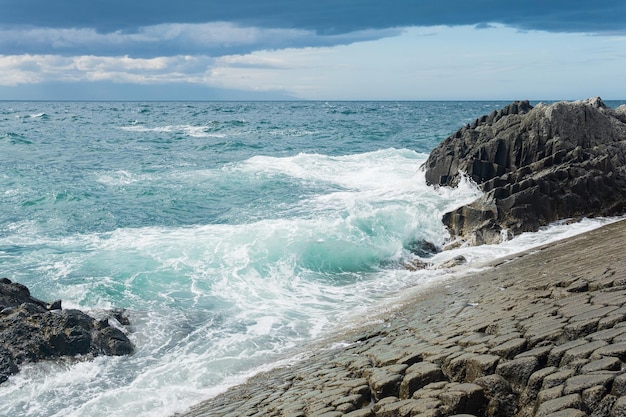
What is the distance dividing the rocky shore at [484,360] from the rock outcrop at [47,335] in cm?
308

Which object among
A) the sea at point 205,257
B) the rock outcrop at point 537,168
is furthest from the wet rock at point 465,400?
the rock outcrop at point 537,168

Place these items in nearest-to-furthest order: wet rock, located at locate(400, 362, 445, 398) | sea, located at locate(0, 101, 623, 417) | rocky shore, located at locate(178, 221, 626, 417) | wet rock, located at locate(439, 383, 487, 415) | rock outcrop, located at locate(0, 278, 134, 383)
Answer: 1. rocky shore, located at locate(178, 221, 626, 417)
2. wet rock, located at locate(439, 383, 487, 415)
3. wet rock, located at locate(400, 362, 445, 398)
4. sea, located at locate(0, 101, 623, 417)
5. rock outcrop, located at locate(0, 278, 134, 383)

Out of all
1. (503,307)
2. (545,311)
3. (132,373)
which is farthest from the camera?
(132,373)

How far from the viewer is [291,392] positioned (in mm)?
7383

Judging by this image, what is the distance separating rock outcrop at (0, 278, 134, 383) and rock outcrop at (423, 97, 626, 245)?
386 inches

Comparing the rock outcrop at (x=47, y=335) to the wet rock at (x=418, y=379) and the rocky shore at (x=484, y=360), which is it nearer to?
the rocky shore at (x=484, y=360)

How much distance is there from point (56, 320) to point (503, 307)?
25.6ft

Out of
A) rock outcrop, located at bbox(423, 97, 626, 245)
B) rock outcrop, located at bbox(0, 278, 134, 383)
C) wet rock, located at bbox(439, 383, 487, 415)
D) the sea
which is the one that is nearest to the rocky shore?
wet rock, located at bbox(439, 383, 487, 415)

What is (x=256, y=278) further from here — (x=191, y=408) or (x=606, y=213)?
(x=606, y=213)

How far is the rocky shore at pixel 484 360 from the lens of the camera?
5.23 meters

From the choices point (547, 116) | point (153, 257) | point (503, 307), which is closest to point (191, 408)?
point (503, 307)

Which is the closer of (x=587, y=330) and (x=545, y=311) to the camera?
(x=587, y=330)

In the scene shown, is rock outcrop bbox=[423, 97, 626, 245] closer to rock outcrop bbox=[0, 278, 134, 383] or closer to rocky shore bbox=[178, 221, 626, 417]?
rocky shore bbox=[178, 221, 626, 417]

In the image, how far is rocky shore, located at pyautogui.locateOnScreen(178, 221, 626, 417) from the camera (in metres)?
5.23
